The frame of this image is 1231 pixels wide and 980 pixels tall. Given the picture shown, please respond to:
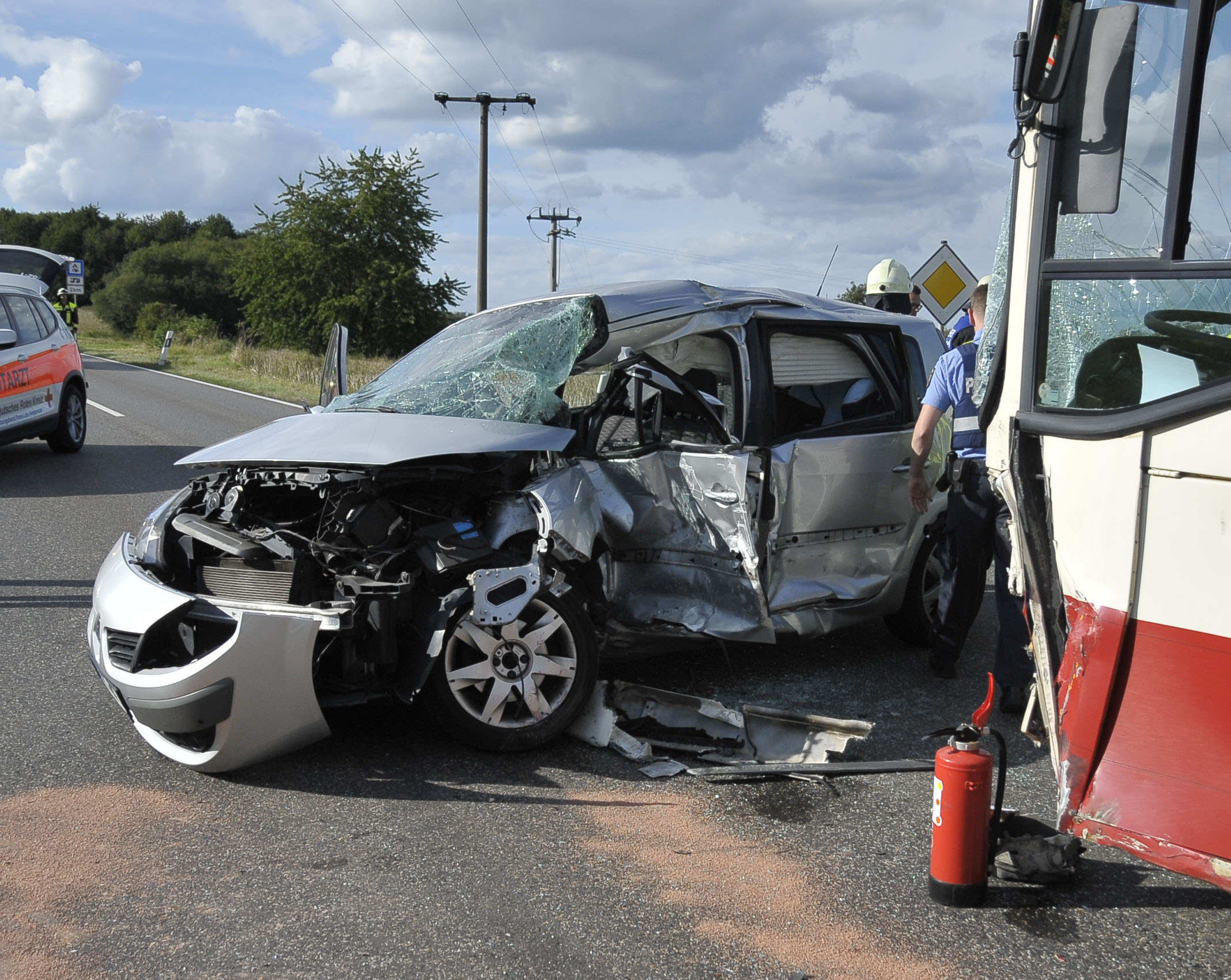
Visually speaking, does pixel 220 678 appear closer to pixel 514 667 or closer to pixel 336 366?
pixel 514 667

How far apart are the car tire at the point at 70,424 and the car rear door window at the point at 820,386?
9.52m

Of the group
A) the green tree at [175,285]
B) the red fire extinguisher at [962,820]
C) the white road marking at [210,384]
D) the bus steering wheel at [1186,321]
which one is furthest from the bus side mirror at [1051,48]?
the green tree at [175,285]

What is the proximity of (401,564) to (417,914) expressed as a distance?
4.64 feet

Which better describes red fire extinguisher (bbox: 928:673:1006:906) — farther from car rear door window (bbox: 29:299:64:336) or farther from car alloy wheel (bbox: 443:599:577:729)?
car rear door window (bbox: 29:299:64:336)

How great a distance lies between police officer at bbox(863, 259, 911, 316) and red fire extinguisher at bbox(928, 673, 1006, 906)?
6.00 metres

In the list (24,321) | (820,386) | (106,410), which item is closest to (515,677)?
(820,386)

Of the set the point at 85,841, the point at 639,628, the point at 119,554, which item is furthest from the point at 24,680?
the point at 639,628

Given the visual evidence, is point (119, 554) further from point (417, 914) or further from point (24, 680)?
point (417, 914)

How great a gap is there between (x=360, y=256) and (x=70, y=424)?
90.6ft

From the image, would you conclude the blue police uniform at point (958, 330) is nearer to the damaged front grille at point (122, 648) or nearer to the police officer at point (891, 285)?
the police officer at point (891, 285)

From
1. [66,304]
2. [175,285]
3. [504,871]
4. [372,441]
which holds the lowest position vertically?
[504,871]

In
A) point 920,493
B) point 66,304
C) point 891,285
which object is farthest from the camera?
point 66,304

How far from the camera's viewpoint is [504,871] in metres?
Answer: 3.44

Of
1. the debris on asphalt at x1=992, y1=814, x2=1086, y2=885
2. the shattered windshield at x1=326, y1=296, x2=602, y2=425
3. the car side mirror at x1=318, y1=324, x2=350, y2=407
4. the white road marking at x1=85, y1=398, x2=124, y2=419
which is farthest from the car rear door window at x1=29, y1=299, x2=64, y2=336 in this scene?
the debris on asphalt at x1=992, y1=814, x2=1086, y2=885
